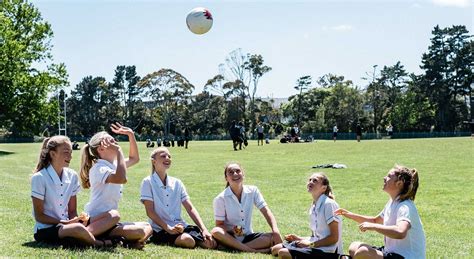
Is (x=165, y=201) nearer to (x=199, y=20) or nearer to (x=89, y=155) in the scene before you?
(x=89, y=155)

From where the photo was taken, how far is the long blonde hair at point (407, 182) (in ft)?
17.2

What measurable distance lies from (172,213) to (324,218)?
208cm

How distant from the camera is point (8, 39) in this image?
38812 mm

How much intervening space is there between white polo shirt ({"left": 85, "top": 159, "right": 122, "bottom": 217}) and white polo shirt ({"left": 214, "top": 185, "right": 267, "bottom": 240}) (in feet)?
4.20

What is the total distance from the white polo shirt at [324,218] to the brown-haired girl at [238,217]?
74 centimetres

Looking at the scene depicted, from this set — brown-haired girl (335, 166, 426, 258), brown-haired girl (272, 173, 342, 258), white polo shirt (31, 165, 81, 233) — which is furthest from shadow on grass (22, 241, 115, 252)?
brown-haired girl (335, 166, 426, 258)

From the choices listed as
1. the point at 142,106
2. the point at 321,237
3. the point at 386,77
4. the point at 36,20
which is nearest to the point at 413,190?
the point at 321,237

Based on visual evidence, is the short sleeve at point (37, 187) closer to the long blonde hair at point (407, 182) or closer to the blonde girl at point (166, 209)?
the blonde girl at point (166, 209)

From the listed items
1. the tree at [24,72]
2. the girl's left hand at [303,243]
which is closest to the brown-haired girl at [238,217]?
the girl's left hand at [303,243]

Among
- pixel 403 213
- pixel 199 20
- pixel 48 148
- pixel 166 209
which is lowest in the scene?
pixel 166 209

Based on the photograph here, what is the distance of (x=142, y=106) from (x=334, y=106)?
107 feet

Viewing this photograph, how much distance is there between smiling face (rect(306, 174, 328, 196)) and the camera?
5.84 metres

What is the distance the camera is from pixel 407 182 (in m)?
5.24

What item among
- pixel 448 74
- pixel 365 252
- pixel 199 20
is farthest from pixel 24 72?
pixel 448 74
